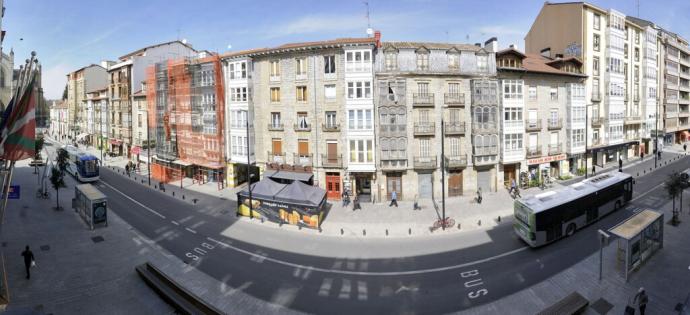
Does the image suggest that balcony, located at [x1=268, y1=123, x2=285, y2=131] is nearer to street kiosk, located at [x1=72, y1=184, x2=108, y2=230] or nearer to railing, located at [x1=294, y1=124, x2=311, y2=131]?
railing, located at [x1=294, y1=124, x2=311, y2=131]

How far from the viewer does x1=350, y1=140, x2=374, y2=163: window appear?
1393 inches

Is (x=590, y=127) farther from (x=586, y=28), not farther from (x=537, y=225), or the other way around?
(x=537, y=225)

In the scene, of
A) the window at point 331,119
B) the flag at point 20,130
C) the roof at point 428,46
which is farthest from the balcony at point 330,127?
the flag at point 20,130

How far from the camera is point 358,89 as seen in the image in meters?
35.2

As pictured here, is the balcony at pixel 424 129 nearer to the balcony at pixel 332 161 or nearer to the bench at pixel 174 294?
the balcony at pixel 332 161

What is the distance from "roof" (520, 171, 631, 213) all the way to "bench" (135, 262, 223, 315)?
60.5 feet

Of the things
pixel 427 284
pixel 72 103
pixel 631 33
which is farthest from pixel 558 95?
pixel 72 103

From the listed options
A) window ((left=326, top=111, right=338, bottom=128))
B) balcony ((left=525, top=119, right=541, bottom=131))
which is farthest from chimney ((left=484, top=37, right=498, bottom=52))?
window ((left=326, top=111, right=338, bottom=128))

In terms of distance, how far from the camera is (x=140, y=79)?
6431cm

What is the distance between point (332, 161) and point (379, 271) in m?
18.2

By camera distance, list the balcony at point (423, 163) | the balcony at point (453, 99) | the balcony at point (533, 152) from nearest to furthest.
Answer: the balcony at point (423, 163) → the balcony at point (453, 99) → the balcony at point (533, 152)

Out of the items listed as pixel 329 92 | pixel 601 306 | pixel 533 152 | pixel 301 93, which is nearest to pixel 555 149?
pixel 533 152

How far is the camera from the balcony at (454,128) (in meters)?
35.9

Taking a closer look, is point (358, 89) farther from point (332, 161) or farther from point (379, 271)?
point (379, 271)
